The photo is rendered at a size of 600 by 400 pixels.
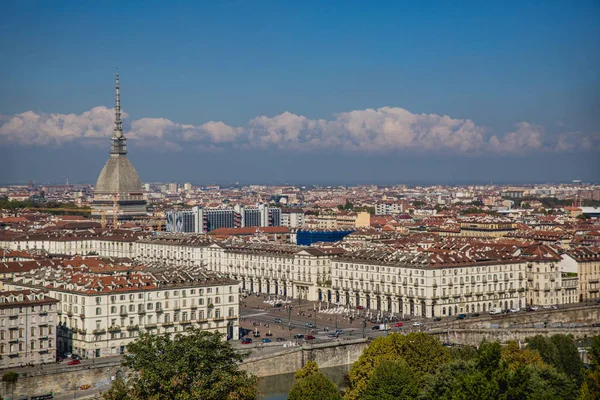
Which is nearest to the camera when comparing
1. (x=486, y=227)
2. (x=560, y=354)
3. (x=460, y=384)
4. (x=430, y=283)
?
(x=460, y=384)

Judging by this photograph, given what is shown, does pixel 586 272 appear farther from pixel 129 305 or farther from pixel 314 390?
pixel 314 390

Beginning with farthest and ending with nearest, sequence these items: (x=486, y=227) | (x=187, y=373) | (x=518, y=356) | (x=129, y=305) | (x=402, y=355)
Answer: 1. (x=486, y=227)
2. (x=129, y=305)
3. (x=518, y=356)
4. (x=402, y=355)
5. (x=187, y=373)

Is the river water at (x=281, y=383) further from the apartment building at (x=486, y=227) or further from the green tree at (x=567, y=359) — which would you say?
the apartment building at (x=486, y=227)

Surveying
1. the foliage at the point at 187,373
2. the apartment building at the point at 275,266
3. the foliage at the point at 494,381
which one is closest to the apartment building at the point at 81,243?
the apartment building at the point at 275,266

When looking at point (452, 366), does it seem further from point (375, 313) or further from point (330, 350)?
point (375, 313)

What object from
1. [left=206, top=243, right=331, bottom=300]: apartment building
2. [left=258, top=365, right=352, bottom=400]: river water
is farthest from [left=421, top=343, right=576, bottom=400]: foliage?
[left=206, top=243, right=331, bottom=300]: apartment building

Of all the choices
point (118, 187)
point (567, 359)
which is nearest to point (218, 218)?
point (118, 187)

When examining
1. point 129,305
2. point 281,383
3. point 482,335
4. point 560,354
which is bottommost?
point 281,383
